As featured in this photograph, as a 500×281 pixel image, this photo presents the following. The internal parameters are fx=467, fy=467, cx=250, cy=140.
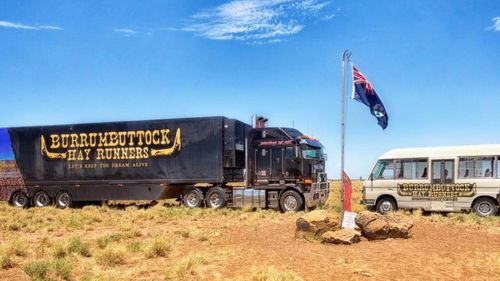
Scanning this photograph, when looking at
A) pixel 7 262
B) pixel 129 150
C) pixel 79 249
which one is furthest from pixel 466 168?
pixel 7 262

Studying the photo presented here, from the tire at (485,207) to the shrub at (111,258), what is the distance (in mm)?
13756

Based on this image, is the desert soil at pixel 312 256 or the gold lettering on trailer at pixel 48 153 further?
the gold lettering on trailer at pixel 48 153

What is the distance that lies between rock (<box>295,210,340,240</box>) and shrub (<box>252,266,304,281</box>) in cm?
320

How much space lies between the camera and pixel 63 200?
24.7 meters

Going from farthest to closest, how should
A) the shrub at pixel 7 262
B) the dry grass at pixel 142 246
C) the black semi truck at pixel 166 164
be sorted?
1. the black semi truck at pixel 166 164
2. the shrub at pixel 7 262
3. the dry grass at pixel 142 246

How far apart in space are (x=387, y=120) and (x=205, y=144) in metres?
10.2

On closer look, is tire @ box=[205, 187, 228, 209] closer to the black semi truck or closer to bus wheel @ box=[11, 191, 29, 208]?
the black semi truck

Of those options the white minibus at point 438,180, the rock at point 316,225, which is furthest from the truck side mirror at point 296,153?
the rock at point 316,225

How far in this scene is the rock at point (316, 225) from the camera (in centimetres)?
1238

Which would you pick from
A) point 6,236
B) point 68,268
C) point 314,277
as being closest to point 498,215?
point 314,277

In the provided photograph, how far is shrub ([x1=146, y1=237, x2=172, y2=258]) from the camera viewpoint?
11633 mm

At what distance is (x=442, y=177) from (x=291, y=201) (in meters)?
6.32

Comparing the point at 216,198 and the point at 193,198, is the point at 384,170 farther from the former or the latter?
the point at 193,198

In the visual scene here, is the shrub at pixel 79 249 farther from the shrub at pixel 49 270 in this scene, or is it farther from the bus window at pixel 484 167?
the bus window at pixel 484 167
